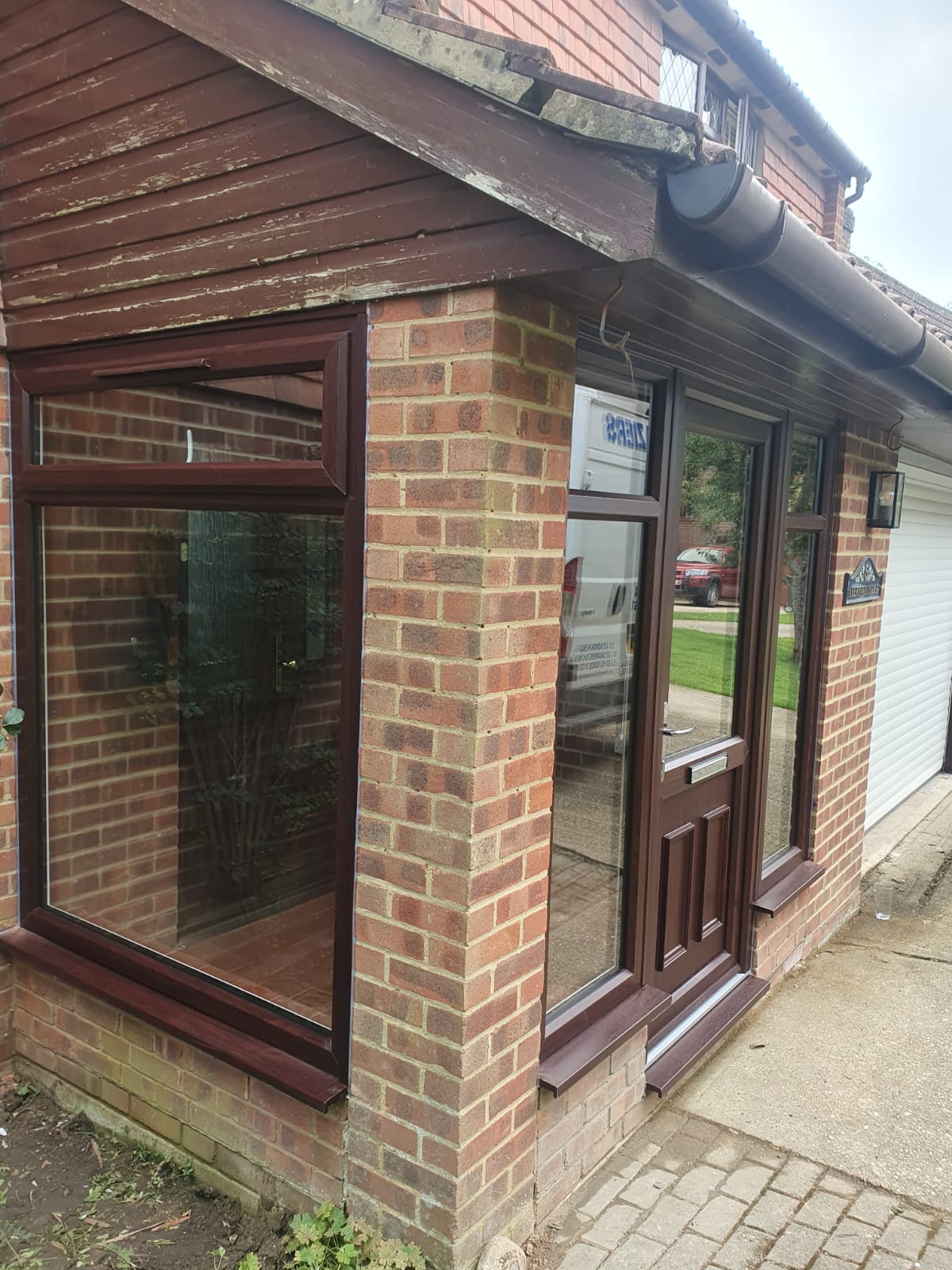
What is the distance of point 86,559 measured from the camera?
3.38m

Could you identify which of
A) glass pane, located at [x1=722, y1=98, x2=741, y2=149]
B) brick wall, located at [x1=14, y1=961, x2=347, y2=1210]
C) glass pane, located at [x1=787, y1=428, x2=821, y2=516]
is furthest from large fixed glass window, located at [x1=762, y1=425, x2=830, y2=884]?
glass pane, located at [x1=722, y1=98, x2=741, y2=149]

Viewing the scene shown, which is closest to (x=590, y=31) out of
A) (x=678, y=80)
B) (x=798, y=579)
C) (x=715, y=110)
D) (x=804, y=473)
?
(x=678, y=80)

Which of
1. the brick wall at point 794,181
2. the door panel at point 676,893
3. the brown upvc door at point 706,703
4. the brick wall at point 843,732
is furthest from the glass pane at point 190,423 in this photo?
the brick wall at point 794,181

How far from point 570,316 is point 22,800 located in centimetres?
254

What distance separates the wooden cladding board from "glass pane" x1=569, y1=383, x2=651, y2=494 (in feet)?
2.18

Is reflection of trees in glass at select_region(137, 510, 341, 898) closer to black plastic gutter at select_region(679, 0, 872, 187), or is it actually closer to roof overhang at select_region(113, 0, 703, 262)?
roof overhang at select_region(113, 0, 703, 262)

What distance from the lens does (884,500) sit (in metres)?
4.80

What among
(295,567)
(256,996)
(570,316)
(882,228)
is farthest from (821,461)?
(882,228)

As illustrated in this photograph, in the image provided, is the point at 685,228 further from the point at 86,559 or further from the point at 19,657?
the point at 19,657

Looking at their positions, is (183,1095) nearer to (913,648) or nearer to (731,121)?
(913,648)

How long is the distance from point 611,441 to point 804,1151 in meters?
2.40

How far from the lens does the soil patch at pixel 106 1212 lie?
2656mm

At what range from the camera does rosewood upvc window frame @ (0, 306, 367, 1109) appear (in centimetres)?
245

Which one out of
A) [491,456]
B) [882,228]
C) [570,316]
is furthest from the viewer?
[882,228]
